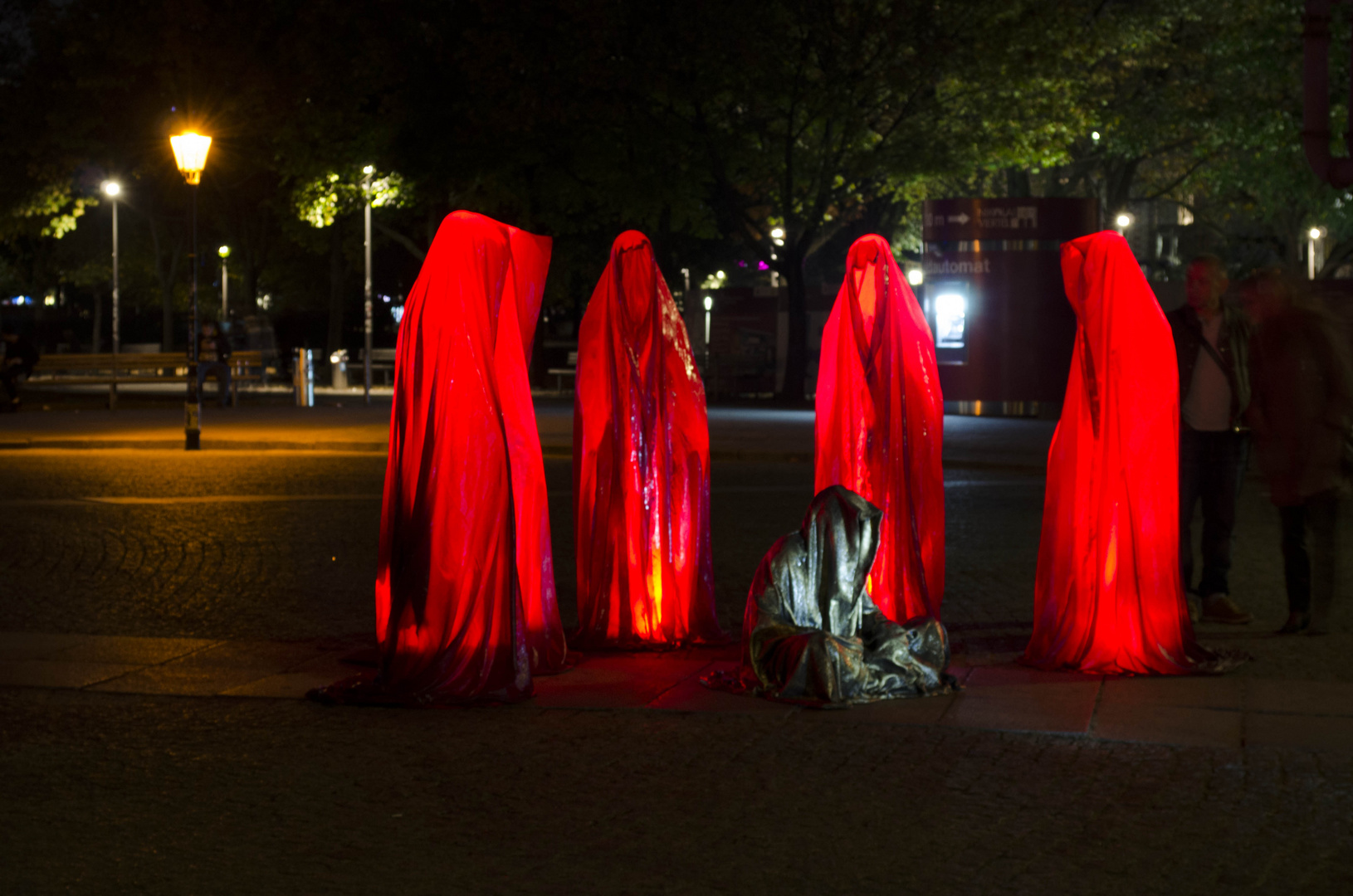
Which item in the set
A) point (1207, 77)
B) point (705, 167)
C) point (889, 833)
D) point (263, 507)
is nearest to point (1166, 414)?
point (889, 833)

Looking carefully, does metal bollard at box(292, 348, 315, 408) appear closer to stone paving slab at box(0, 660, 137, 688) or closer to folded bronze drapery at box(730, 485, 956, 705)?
stone paving slab at box(0, 660, 137, 688)

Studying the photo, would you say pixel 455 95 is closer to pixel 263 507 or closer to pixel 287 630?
pixel 263 507

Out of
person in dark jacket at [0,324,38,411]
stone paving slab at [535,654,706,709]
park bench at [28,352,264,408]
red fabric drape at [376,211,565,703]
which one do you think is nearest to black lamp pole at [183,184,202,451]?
person in dark jacket at [0,324,38,411]

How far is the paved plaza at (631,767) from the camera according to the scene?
14.5ft

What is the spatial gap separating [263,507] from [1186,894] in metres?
10.5

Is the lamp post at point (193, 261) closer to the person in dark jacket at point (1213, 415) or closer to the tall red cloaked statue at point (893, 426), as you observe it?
the tall red cloaked statue at point (893, 426)

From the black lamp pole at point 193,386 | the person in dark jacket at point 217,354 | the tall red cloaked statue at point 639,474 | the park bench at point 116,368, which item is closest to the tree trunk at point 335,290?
the park bench at point 116,368

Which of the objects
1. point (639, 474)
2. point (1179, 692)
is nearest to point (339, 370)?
point (639, 474)

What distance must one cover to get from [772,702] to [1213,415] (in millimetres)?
3190

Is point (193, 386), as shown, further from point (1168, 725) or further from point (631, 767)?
point (1168, 725)

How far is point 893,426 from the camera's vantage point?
25.2 ft

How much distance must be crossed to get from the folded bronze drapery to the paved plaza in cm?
14

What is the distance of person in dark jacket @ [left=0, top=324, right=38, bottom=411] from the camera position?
92.2ft

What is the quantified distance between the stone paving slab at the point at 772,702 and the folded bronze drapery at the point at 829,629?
10 centimetres
